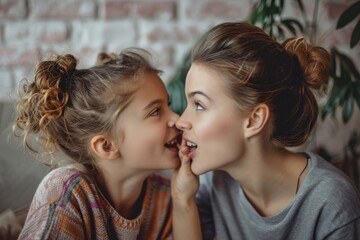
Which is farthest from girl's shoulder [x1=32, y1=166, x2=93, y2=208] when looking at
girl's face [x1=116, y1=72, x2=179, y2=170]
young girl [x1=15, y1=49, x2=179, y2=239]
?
girl's face [x1=116, y1=72, x2=179, y2=170]

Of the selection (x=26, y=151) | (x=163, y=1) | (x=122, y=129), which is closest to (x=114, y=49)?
(x=163, y=1)

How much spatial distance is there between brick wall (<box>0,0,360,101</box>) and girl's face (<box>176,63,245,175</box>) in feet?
2.36

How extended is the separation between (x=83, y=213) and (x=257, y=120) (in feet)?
1.55

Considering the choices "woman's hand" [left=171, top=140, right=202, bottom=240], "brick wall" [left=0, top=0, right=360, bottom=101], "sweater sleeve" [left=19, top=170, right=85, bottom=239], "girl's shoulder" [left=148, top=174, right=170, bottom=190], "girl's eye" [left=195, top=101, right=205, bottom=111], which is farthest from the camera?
"brick wall" [left=0, top=0, right=360, bottom=101]

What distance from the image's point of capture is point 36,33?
1.75m

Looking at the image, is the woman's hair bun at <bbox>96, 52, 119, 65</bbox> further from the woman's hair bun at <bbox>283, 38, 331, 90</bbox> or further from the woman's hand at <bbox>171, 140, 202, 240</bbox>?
the woman's hair bun at <bbox>283, 38, 331, 90</bbox>

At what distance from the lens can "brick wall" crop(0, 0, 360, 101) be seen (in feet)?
5.69

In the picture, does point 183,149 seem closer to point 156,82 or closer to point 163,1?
point 156,82

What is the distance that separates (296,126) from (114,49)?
91cm

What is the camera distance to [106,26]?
1757mm

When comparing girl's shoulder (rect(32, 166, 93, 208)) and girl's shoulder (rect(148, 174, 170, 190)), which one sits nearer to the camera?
girl's shoulder (rect(32, 166, 93, 208))

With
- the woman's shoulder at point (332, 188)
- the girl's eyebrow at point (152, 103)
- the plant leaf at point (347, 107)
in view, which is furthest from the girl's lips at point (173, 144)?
the plant leaf at point (347, 107)

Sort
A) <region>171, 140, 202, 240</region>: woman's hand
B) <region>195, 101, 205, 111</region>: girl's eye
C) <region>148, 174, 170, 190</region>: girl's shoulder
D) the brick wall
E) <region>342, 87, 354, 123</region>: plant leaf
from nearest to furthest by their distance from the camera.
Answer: <region>195, 101, 205, 111</region>: girl's eye
<region>171, 140, 202, 240</region>: woman's hand
<region>148, 174, 170, 190</region>: girl's shoulder
<region>342, 87, 354, 123</region>: plant leaf
the brick wall

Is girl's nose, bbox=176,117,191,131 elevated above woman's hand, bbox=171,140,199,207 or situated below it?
above
